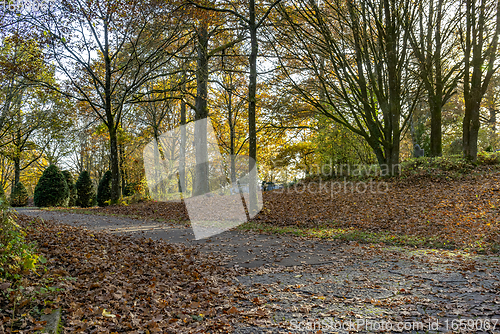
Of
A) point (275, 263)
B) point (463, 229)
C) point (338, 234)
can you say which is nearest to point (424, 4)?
point (463, 229)

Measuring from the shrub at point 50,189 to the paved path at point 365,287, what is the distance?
14968 millimetres

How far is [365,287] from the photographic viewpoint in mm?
3986

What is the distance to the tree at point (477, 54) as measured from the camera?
38.3ft

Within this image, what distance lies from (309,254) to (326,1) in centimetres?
1023

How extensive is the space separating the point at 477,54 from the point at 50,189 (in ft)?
69.7

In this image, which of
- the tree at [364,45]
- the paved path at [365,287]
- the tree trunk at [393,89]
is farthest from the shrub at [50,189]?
the tree trunk at [393,89]

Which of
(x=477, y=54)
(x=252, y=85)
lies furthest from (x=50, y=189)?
(x=477, y=54)

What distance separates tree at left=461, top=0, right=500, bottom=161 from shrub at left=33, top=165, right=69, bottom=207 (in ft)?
66.8

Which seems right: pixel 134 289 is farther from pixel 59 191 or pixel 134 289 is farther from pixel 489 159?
pixel 59 191

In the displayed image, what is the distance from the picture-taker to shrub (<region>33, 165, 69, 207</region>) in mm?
17422

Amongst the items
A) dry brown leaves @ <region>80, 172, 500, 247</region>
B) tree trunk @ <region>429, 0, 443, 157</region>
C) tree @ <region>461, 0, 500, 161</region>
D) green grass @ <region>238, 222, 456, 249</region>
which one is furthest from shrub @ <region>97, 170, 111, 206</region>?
tree @ <region>461, 0, 500, 161</region>

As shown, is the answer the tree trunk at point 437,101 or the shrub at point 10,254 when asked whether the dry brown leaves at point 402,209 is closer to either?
the tree trunk at point 437,101

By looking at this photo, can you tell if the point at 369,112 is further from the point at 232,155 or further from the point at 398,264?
the point at 232,155

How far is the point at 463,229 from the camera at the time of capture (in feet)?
23.8
